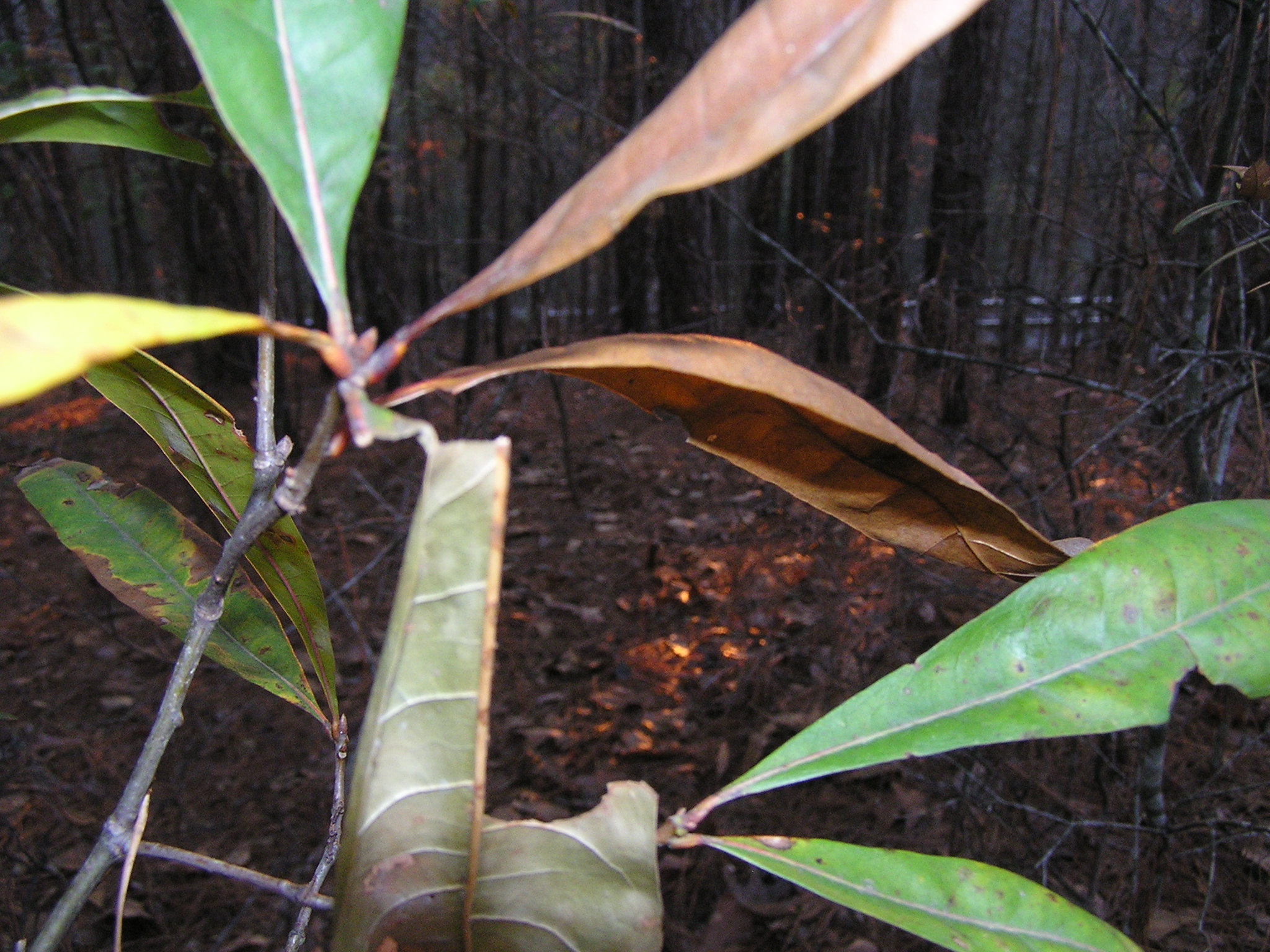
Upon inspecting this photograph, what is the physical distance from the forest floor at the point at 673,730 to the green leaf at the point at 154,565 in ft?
2.80

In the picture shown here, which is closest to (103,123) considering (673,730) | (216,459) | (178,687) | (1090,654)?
(216,459)

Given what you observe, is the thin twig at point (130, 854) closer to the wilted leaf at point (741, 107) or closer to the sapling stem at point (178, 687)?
the sapling stem at point (178, 687)

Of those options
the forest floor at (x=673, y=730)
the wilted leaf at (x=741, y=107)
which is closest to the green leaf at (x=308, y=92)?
the wilted leaf at (x=741, y=107)

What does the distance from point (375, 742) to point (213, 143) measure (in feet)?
14.4

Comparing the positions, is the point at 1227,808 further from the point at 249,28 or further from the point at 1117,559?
the point at 249,28

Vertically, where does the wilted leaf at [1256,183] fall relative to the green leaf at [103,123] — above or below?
below

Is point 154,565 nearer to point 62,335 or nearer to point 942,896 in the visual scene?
point 62,335

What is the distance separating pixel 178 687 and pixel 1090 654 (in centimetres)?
50

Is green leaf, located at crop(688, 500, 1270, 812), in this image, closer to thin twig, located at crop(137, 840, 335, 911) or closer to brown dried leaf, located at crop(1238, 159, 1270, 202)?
thin twig, located at crop(137, 840, 335, 911)

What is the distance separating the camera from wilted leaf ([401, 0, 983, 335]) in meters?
0.29

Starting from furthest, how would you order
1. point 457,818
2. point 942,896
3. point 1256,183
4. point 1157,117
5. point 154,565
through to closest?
point 1157,117 < point 1256,183 < point 154,565 < point 942,896 < point 457,818

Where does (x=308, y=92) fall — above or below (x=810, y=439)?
above

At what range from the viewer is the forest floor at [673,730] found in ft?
6.21

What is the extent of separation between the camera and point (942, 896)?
45 cm
